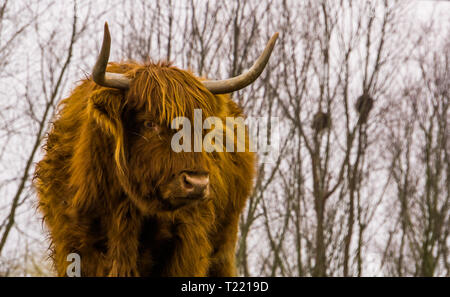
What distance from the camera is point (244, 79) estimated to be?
4953 mm

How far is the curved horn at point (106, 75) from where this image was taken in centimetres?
410

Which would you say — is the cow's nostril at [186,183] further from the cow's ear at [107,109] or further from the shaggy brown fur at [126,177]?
the cow's ear at [107,109]

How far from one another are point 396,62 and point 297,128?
2.28m

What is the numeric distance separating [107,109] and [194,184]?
36.8 inches

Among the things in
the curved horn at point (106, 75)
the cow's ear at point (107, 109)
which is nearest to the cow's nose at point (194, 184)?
the cow's ear at point (107, 109)

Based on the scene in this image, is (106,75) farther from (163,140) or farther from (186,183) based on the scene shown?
(186,183)

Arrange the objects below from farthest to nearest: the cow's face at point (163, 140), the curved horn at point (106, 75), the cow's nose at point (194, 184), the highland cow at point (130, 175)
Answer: the highland cow at point (130, 175), the cow's face at point (163, 140), the cow's nose at point (194, 184), the curved horn at point (106, 75)

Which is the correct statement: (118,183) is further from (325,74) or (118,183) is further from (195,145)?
(325,74)

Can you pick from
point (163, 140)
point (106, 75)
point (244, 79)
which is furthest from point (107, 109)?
point (244, 79)

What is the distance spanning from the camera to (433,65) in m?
16.0

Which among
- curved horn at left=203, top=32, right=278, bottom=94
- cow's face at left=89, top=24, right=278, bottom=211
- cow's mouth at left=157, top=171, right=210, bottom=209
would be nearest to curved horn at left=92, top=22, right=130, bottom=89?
cow's face at left=89, top=24, right=278, bottom=211

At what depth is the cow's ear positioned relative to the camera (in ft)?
15.0

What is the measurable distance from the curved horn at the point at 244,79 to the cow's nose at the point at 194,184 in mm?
983
